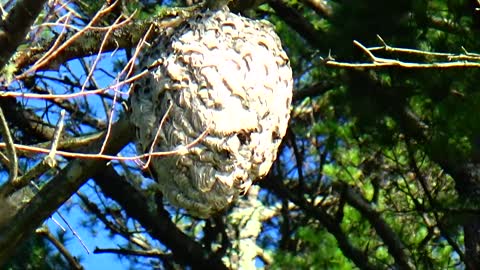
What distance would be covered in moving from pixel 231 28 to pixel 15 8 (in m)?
0.75

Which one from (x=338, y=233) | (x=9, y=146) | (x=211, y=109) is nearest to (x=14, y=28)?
(x=9, y=146)

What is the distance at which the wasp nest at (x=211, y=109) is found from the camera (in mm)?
3479

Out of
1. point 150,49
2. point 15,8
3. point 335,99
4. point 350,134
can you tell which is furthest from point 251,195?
point 15,8

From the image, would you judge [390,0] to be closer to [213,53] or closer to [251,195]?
[213,53]

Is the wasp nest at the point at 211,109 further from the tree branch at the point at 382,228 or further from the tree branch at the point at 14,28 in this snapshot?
the tree branch at the point at 382,228

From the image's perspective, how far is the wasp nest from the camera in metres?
3.48

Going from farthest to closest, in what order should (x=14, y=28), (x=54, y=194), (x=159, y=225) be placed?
(x=159, y=225)
(x=54, y=194)
(x=14, y=28)

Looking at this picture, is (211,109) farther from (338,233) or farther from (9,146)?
(338,233)

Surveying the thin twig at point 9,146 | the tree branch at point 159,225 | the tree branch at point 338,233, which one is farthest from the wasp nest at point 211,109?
the tree branch at point 338,233

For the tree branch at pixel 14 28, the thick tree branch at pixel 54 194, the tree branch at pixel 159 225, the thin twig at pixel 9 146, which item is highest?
the tree branch at pixel 159 225

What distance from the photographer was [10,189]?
348 cm

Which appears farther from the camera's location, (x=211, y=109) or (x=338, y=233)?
(x=338, y=233)

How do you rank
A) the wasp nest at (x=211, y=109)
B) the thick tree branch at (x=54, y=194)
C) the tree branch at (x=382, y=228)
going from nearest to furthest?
the wasp nest at (x=211, y=109) → the thick tree branch at (x=54, y=194) → the tree branch at (x=382, y=228)

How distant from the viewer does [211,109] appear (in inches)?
137
